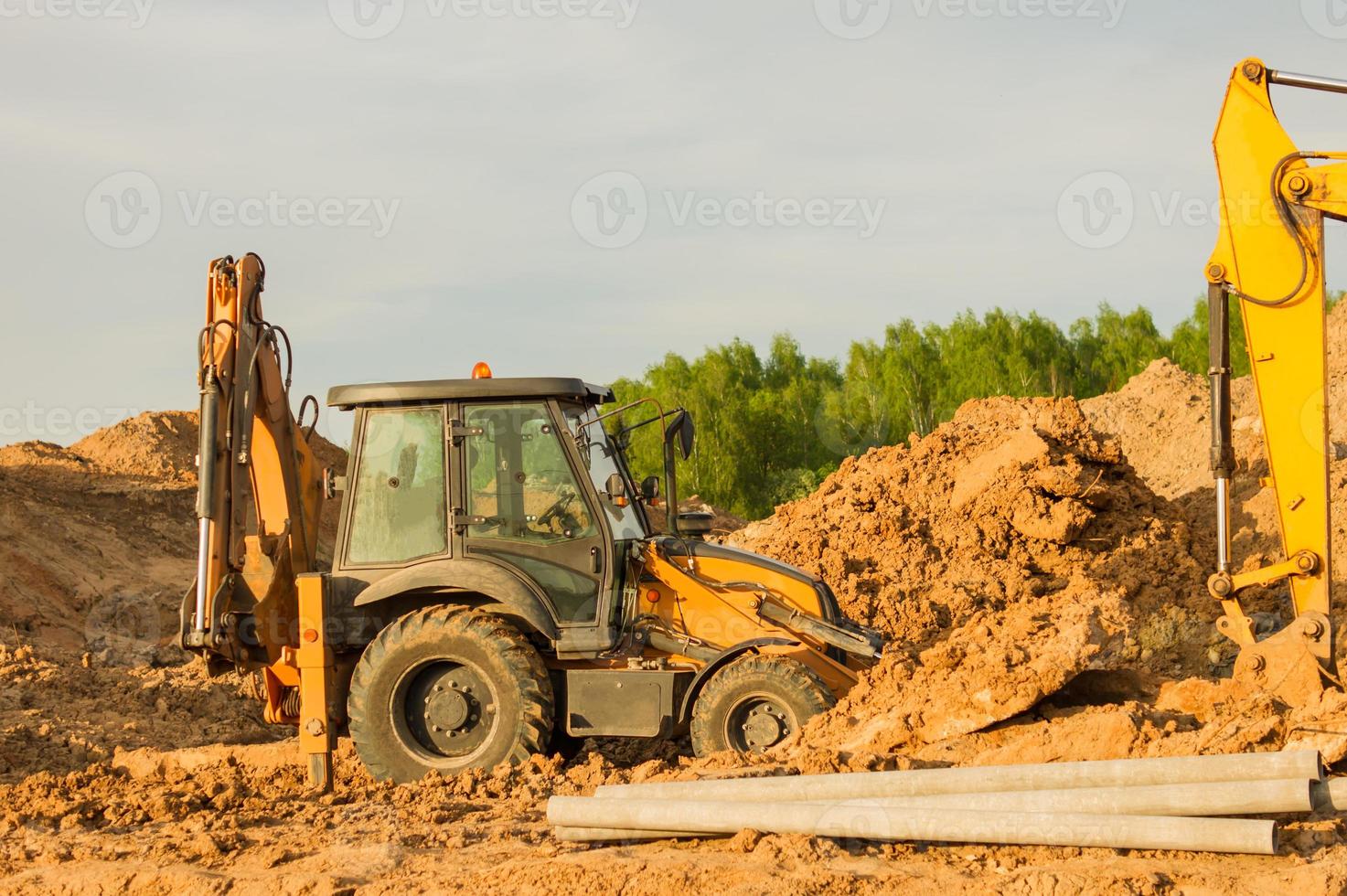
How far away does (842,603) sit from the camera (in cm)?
1152

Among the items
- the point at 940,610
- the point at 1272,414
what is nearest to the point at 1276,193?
the point at 1272,414

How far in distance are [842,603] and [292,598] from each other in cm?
507

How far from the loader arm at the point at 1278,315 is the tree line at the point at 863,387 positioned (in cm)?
2908

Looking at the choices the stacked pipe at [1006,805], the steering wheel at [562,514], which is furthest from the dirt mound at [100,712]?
the stacked pipe at [1006,805]

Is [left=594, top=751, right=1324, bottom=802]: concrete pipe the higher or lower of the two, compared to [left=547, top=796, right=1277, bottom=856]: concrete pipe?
higher

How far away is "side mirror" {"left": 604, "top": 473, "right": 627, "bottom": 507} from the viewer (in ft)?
25.4

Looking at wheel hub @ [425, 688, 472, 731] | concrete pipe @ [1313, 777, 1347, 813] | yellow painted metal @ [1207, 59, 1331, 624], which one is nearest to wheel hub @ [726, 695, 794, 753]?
wheel hub @ [425, 688, 472, 731]

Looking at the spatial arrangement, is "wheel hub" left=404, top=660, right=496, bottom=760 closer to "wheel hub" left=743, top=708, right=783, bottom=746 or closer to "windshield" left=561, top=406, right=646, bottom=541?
"windshield" left=561, top=406, right=646, bottom=541

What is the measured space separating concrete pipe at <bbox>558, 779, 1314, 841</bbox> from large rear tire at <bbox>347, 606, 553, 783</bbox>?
2643mm

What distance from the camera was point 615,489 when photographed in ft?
25.4

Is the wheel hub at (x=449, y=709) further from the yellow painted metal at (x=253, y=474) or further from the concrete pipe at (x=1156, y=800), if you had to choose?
the concrete pipe at (x=1156, y=800)

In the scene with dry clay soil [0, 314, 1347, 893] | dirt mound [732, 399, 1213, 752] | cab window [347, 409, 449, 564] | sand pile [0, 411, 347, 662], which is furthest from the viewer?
sand pile [0, 411, 347, 662]

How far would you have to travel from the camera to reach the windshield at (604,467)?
7.77 m

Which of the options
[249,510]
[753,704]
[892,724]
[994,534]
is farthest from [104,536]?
[892,724]
